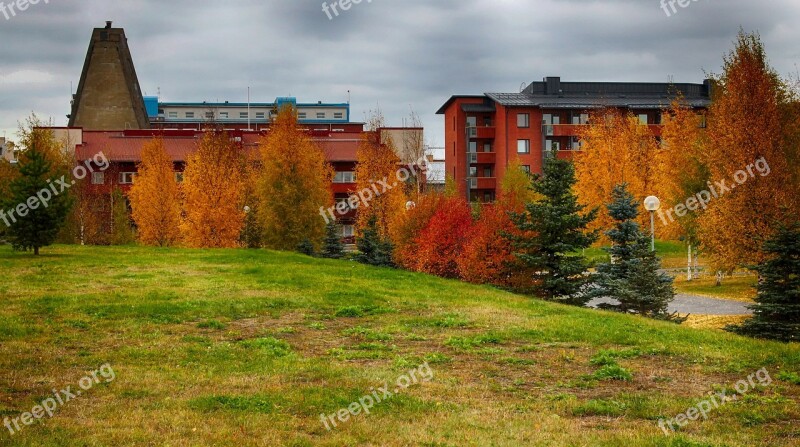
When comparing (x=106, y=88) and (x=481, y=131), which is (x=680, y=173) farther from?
(x=106, y=88)

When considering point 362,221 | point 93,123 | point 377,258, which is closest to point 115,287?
point 377,258

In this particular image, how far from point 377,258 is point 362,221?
40.0 feet

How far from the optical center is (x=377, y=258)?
134ft

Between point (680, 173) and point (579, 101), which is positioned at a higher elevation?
point (579, 101)

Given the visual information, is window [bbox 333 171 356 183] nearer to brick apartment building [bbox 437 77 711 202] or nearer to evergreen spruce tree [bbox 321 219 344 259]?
brick apartment building [bbox 437 77 711 202]

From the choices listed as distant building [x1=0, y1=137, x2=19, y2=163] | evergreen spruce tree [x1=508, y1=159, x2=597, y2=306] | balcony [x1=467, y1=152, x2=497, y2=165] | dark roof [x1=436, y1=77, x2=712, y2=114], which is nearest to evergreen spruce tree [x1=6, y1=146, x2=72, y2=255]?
distant building [x1=0, y1=137, x2=19, y2=163]

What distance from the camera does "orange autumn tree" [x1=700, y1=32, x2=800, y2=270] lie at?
2930 cm

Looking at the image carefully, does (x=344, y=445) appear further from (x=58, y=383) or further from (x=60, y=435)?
(x=58, y=383)

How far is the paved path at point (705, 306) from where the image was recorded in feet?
101

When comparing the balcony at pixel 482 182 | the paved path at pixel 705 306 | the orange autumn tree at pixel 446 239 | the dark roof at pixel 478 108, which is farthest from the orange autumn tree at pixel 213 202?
the dark roof at pixel 478 108

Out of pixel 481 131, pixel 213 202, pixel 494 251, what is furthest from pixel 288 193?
pixel 481 131

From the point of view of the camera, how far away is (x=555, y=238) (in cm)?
2673

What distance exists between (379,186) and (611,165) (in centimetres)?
1693

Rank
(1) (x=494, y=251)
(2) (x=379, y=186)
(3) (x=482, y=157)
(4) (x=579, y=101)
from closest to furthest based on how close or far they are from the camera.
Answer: (1) (x=494, y=251), (2) (x=379, y=186), (4) (x=579, y=101), (3) (x=482, y=157)
